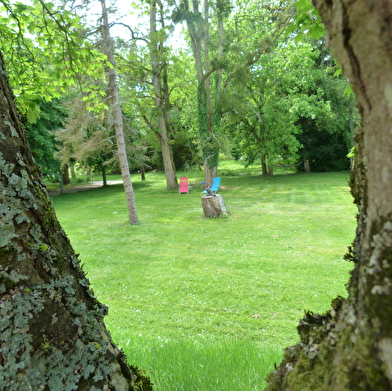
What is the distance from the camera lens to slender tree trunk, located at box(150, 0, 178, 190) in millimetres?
16609

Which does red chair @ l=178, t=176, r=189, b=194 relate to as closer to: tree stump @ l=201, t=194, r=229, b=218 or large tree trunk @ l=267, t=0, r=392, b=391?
tree stump @ l=201, t=194, r=229, b=218

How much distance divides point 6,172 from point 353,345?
5.57 feet

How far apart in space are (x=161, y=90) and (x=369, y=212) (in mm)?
21513

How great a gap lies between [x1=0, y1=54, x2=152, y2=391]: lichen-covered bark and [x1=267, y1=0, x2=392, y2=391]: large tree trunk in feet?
3.46

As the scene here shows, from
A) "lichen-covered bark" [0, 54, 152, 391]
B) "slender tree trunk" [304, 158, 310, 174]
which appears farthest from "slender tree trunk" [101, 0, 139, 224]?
"slender tree trunk" [304, 158, 310, 174]

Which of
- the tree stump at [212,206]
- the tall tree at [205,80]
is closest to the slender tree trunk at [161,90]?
the tall tree at [205,80]

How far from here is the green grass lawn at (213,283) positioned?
122 inches

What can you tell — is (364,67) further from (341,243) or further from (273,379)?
(341,243)

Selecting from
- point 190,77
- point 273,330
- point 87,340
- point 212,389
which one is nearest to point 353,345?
point 87,340

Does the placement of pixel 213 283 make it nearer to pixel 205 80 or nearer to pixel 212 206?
pixel 212 206

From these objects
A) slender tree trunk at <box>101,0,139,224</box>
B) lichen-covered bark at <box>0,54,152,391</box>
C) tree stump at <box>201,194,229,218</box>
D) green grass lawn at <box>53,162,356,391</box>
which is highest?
slender tree trunk at <box>101,0,139,224</box>

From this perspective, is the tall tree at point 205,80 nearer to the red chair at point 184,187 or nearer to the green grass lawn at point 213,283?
the red chair at point 184,187

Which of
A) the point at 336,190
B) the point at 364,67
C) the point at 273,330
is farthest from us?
the point at 336,190

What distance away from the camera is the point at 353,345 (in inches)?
41.9
